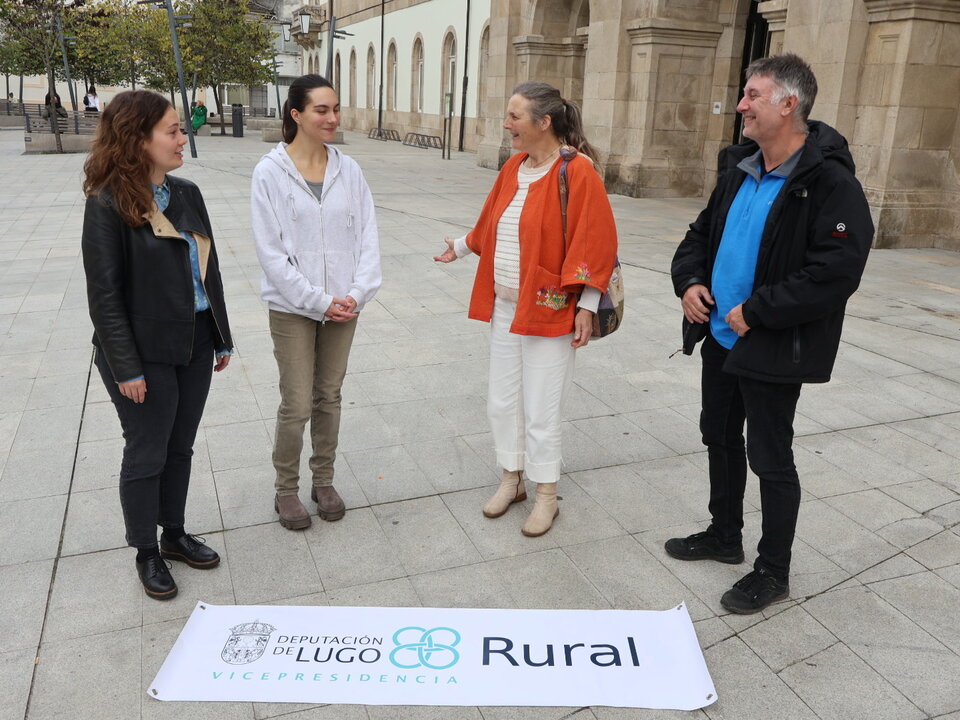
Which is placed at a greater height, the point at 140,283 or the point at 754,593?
the point at 140,283

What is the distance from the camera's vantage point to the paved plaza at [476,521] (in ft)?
9.74

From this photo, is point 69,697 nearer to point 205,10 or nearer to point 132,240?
point 132,240

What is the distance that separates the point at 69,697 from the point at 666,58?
15.8 meters

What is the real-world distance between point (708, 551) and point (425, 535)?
49.1 inches

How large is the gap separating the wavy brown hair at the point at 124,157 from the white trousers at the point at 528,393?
1578mm

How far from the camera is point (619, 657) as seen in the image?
10.0 ft

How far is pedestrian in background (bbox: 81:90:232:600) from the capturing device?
3.00m

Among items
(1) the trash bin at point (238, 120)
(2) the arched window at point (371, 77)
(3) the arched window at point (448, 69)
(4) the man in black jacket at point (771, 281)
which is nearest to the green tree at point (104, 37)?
(1) the trash bin at point (238, 120)

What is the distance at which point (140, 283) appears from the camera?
3.10 m

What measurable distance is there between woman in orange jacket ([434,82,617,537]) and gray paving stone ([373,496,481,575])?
0.25m

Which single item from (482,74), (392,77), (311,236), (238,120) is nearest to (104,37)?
(238,120)

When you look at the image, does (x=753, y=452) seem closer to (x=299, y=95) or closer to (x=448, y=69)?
(x=299, y=95)

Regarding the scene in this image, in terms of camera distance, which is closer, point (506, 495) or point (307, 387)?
point (307, 387)

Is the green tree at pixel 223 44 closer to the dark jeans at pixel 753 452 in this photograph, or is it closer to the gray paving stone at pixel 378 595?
the gray paving stone at pixel 378 595
